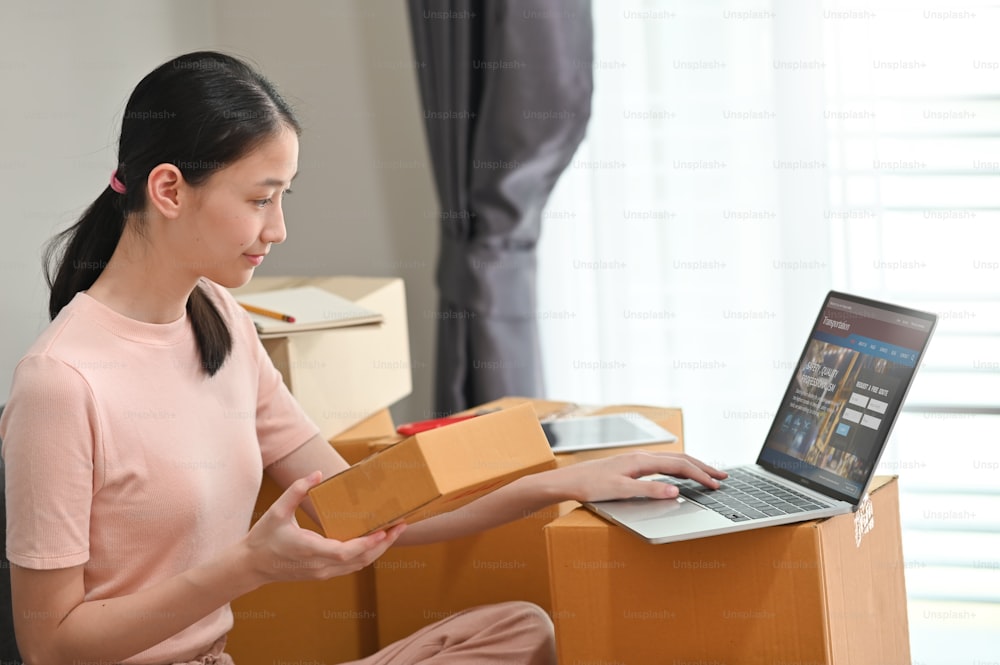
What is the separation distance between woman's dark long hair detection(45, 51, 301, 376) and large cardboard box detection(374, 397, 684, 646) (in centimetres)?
62

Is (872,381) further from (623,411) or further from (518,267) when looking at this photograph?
(518,267)

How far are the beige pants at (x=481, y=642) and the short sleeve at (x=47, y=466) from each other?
0.84ft

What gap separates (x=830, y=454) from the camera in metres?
1.18

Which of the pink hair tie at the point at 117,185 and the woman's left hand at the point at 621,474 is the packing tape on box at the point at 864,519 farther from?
the pink hair tie at the point at 117,185

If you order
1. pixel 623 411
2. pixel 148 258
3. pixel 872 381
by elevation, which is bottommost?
pixel 623 411

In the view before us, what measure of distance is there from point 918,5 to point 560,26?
2.25ft

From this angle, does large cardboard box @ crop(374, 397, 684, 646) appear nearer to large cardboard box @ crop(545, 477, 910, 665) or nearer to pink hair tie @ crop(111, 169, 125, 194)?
large cardboard box @ crop(545, 477, 910, 665)

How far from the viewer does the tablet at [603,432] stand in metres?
1.49

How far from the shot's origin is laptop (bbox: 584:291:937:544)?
1.10 metres

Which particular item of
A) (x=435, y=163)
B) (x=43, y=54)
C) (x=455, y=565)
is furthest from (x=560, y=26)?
(x=455, y=565)

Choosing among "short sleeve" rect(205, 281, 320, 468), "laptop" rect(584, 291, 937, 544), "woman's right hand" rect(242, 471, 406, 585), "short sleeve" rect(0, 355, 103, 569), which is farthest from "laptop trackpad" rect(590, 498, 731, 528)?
"short sleeve" rect(0, 355, 103, 569)

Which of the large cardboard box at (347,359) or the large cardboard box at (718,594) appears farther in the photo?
the large cardboard box at (347,359)

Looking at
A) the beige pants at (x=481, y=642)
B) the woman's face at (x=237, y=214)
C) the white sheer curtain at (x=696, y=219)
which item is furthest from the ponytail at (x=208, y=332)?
the white sheer curtain at (x=696, y=219)

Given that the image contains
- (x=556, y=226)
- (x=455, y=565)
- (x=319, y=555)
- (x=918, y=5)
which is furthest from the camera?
(x=556, y=226)
